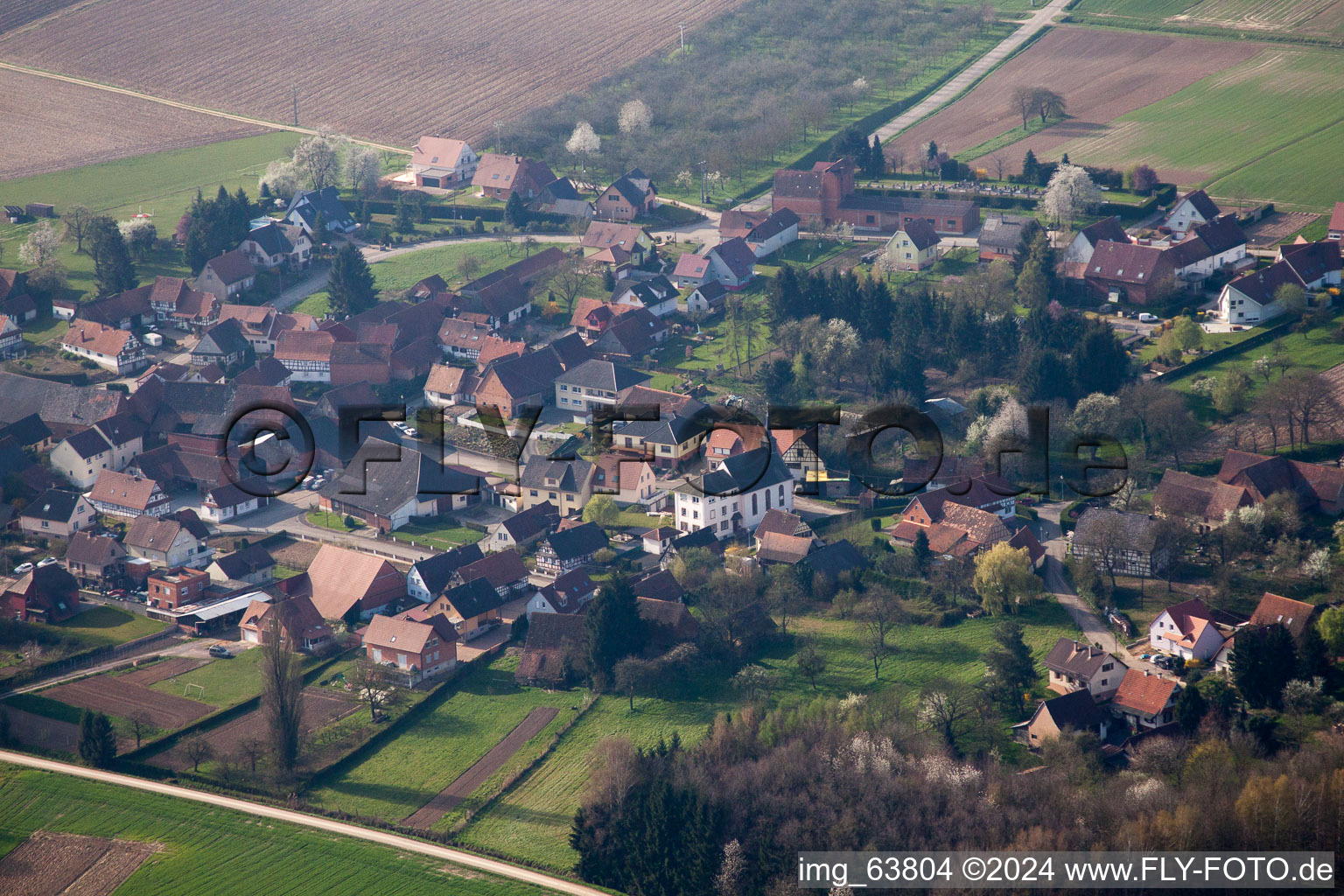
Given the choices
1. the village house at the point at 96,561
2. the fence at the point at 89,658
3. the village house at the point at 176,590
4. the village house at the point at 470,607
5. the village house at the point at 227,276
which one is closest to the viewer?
the fence at the point at 89,658

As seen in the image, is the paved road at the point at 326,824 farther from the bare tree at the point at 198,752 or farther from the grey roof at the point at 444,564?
the grey roof at the point at 444,564

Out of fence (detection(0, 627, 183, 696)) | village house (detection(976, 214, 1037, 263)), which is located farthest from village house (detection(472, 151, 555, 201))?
fence (detection(0, 627, 183, 696))

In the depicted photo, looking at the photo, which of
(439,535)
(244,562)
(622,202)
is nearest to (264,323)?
(439,535)

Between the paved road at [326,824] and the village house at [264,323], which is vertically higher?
the village house at [264,323]

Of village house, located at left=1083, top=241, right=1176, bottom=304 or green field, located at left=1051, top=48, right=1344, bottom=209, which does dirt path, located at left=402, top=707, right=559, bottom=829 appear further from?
green field, located at left=1051, top=48, right=1344, bottom=209

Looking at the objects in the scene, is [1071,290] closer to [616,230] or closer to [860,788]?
[616,230]

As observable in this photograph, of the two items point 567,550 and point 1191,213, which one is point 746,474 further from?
point 1191,213

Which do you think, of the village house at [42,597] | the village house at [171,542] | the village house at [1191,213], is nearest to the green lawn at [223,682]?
the village house at [42,597]
